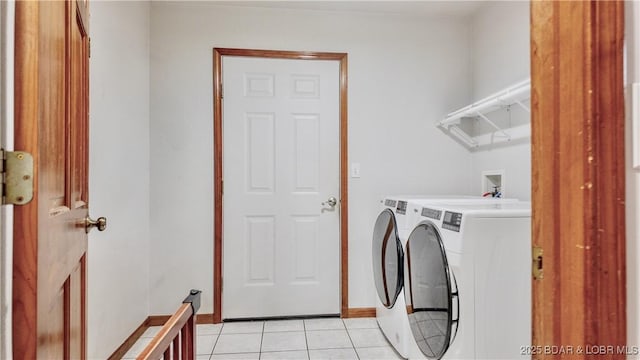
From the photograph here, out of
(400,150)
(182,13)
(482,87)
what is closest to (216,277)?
(400,150)

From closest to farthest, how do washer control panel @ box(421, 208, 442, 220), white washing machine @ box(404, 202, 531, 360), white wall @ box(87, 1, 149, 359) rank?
1. white washing machine @ box(404, 202, 531, 360)
2. washer control panel @ box(421, 208, 442, 220)
3. white wall @ box(87, 1, 149, 359)

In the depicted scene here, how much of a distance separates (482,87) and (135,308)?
2931 mm

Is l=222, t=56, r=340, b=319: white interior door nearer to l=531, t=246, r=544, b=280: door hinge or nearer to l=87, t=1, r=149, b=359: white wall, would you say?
l=87, t=1, r=149, b=359: white wall

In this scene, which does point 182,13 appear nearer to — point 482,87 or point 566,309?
point 482,87

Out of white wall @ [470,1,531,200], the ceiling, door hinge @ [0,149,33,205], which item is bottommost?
door hinge @ [0,149,33,205]

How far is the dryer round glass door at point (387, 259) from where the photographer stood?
210cm

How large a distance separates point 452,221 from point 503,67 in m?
1.49

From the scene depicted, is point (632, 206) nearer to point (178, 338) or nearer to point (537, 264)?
point (537, 264)

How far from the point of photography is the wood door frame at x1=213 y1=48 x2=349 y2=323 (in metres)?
2.67

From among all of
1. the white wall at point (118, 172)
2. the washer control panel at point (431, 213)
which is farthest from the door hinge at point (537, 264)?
the white wall at point (118, 172)

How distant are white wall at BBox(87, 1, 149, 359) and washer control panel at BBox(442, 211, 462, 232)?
5.60 feet

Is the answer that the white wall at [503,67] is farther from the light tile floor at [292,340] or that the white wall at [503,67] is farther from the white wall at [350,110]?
the light tile floor at [292,340]

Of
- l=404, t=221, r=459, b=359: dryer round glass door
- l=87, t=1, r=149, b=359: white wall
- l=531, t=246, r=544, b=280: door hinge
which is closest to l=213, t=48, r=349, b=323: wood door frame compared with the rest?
l=87, t=1, r=149, b=359: white wall

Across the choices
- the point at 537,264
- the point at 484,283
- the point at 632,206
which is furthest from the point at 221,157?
the point at 632,206
